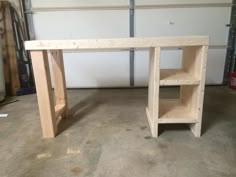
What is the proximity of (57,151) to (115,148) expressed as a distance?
48cm

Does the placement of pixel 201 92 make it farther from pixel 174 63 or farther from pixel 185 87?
pixel 174 63

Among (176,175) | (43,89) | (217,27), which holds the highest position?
(217,27)

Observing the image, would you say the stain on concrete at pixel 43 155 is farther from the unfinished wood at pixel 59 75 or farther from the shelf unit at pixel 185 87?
the shelf unit at pixel 185 87

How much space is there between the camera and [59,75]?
2006mm

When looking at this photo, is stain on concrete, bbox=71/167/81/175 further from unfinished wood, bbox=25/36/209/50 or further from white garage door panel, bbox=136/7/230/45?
white garage door panel, bbox=136/7/230/45

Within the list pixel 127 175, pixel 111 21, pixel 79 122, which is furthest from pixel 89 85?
pixel 127 175

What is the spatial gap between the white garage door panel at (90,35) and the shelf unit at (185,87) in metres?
1.42

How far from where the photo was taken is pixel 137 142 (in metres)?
1.66

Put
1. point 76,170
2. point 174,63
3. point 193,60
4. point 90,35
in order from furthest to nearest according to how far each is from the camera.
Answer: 1. point 174,63
2. point 90,35
3. point 193,60
4. point 76,170

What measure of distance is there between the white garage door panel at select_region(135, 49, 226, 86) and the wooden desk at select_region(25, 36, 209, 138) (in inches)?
49.2

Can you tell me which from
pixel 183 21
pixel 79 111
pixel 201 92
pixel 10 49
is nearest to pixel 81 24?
pixel 10 49

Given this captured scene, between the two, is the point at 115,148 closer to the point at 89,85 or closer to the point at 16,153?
the point at 16,153

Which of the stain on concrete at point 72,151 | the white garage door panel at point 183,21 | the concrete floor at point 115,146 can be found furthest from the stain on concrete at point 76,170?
the white garage door panel at point 183,21

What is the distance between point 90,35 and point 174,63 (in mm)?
1487
